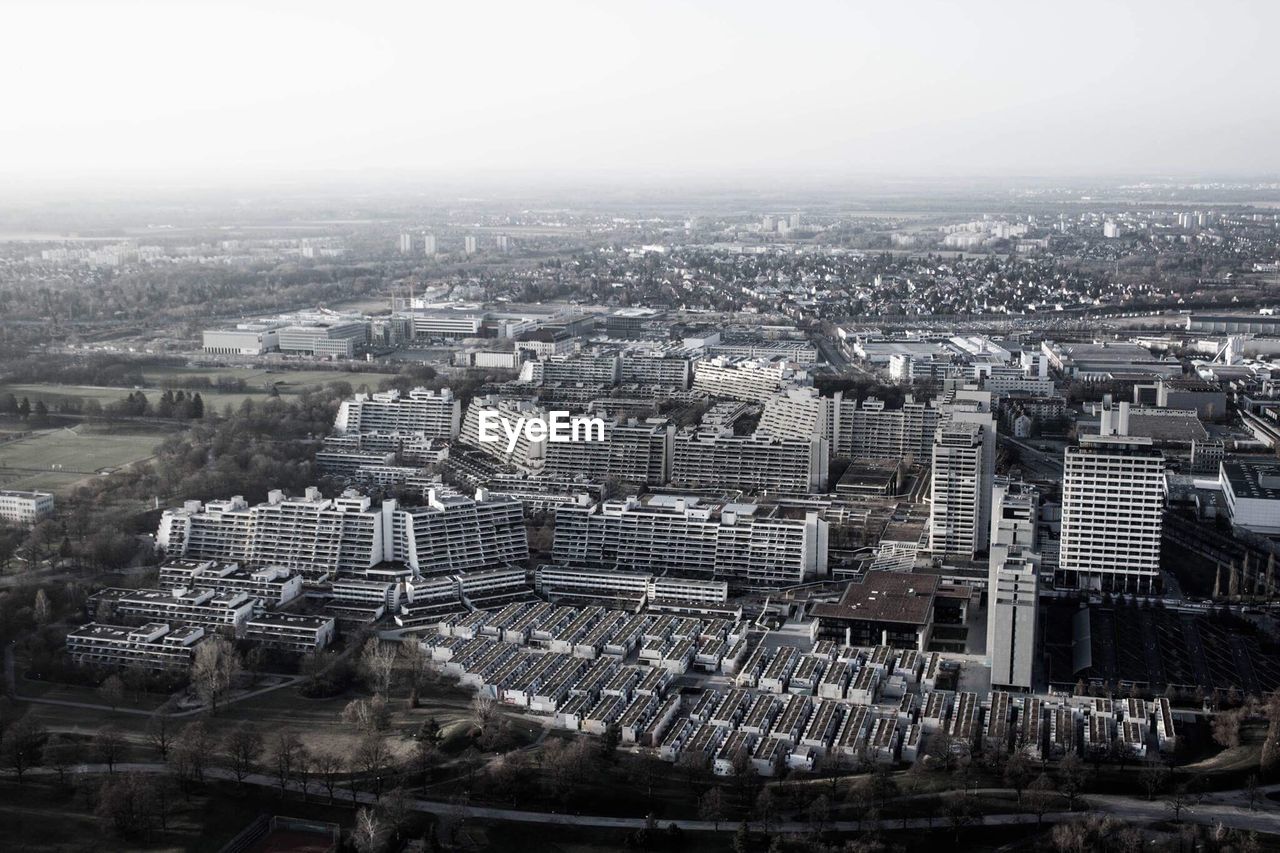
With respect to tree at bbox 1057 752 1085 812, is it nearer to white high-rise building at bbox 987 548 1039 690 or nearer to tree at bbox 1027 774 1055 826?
tree at bbox 1027 774 1055 826

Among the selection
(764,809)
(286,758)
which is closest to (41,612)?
(286,758)

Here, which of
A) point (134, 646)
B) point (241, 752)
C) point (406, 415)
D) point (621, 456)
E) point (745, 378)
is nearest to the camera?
point (241, 752)

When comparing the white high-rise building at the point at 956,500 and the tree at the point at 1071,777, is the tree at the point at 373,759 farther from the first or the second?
the white high-rise building at the point at 956,500

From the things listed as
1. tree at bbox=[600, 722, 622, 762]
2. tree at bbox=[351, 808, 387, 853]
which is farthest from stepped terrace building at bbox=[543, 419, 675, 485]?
tree at bbox=[351, 808, 387, 853]

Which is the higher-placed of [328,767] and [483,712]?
[483,712]

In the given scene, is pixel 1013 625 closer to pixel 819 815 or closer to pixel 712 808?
pixel 819 815

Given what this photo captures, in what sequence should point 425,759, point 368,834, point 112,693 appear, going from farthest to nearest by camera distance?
1. point 112,693
2. point 425,759
3. point 368,834
